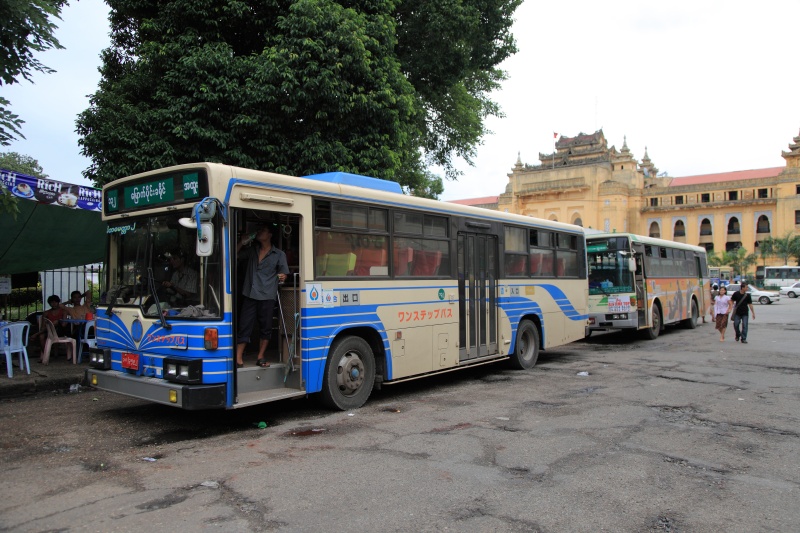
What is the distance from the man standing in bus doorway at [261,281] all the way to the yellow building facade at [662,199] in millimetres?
71587

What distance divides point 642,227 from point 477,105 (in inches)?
2528

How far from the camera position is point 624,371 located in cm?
1126

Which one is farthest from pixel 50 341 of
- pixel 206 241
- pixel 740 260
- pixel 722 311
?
pixel 740 260

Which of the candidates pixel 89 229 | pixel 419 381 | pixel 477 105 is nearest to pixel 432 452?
pixel 419 381

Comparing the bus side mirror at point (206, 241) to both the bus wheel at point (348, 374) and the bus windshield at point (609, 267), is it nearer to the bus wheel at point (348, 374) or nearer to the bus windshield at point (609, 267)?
the bus wheel at point (348, 374)

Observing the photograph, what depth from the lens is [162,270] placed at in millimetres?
6625

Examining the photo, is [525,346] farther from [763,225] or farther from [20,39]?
[763,225]

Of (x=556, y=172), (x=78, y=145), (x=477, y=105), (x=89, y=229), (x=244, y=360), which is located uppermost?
(x=556, y=172)

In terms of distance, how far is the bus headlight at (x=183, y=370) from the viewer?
6.06 metres

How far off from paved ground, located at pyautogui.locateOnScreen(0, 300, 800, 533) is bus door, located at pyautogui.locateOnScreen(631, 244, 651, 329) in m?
6.83

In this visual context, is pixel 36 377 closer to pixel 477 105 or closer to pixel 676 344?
pixel 676 344

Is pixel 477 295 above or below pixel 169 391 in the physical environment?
above

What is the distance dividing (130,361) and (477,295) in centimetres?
559

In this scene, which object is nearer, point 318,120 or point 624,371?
point 624,371
